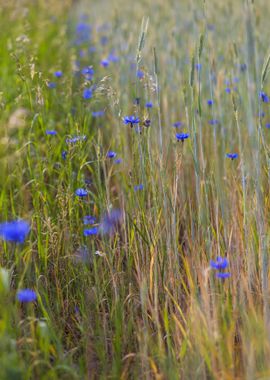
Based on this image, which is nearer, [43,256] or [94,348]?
[94,348]

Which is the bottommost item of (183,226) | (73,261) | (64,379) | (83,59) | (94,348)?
(64,379)

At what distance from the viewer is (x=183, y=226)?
9.37 ft

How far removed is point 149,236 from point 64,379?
68 cm

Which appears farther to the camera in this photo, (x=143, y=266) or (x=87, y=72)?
(x=87, y=72)

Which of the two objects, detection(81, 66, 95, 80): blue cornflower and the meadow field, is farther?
detection(81, 66, 95, 80): blue cornflower

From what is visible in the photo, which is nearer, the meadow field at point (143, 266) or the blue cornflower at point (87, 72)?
the meadow field at point (143, 266)

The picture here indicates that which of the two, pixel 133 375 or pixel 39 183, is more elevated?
pixel 39 183

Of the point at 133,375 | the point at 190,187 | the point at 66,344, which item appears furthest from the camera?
the point at 190,187

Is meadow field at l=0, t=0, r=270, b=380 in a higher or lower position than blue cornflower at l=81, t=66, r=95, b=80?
lower

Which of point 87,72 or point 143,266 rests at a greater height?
point 87,72

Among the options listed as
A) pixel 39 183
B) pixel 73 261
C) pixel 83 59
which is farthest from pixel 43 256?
pixel 83 59

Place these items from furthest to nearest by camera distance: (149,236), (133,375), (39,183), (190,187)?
1. (190,187)
2. (39,183)
3. (149,236)
4. (133,375)

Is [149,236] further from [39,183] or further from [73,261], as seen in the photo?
[39,183]

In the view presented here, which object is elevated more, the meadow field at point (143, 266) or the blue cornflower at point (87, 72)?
the blue cornflower at point (87, 72)
